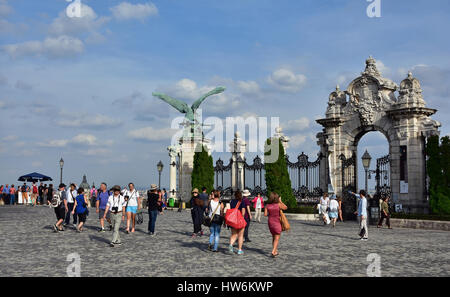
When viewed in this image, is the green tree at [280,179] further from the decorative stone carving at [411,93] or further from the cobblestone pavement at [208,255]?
the cobblestone pavement at [208,255]

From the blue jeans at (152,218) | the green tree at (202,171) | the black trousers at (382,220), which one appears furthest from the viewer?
the green tree at (202,171)

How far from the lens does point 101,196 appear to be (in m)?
19.1

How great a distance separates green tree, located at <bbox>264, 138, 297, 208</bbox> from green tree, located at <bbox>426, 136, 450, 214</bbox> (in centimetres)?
894

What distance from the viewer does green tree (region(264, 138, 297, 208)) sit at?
3025cm

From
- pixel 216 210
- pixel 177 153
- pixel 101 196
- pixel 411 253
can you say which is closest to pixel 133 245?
pixel 216 210

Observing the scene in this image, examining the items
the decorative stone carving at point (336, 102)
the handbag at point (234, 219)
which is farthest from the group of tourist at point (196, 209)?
the decorative stone carving at point (336, 102)

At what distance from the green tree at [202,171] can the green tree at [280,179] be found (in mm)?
6869

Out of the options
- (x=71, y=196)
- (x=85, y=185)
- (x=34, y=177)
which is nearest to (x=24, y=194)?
(x=34, y=177)

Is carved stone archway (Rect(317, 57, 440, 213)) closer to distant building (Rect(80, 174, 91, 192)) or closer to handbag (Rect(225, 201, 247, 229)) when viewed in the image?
handbag (Rect(225, 201, 247, 229))

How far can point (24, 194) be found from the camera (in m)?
40.2

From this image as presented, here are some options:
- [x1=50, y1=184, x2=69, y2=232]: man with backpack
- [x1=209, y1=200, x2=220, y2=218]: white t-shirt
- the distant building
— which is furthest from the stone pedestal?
[x1=209, y1=200, x2=220, y2=218]: white t-shirt

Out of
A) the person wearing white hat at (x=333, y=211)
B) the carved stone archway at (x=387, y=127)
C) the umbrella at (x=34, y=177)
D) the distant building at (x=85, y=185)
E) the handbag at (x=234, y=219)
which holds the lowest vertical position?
the person wearing white hat at (x=333, y=211)

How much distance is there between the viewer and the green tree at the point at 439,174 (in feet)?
76.5
